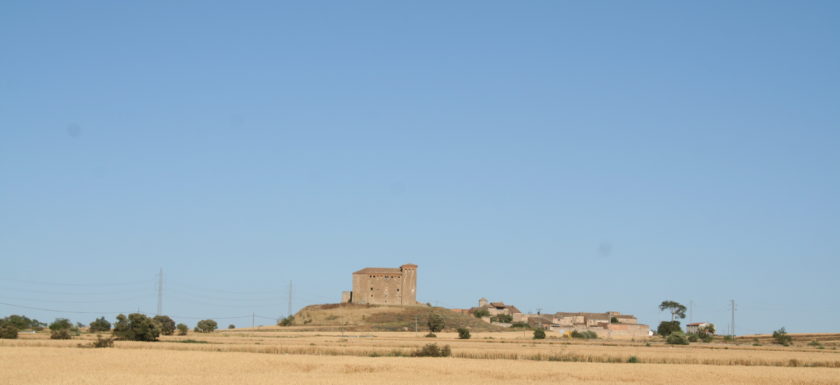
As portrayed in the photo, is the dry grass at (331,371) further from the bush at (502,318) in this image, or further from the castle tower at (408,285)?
the bush at (502,318)

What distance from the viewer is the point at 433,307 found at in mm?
138250

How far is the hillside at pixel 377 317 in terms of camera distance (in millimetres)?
118750

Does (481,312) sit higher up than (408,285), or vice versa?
(408,285)

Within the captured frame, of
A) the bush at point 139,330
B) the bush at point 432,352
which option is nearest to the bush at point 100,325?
the bush at point 139,330

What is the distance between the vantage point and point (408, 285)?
14400 centimetres

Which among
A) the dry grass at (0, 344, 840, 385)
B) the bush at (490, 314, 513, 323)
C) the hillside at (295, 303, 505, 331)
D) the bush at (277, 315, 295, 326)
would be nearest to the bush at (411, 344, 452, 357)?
the dry grass at (0, 344, 840, 385)

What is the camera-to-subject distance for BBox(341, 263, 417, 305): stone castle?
144 meters

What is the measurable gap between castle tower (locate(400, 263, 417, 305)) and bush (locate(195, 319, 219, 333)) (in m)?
43.1

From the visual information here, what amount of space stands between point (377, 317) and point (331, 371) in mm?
88316

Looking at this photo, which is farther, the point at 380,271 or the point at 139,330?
the point at 380,271

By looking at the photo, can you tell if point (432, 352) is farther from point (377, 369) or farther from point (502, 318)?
point (502, 318)

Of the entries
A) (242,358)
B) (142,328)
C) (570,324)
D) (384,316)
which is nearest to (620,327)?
(570,324)

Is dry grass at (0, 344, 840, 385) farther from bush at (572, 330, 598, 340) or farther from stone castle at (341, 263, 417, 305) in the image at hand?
stone castle at (341, 263, 417, 305)

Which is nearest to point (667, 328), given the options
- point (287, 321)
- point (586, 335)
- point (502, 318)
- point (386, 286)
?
point (586, 335)
